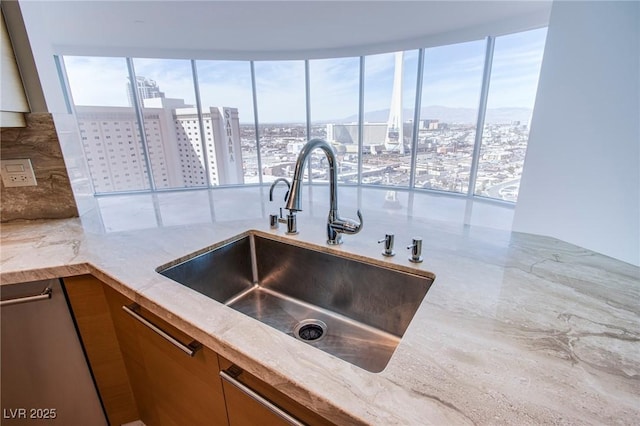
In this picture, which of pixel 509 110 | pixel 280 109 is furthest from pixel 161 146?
pixel 509 110

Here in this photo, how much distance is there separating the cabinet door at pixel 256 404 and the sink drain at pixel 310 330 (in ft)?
1.06

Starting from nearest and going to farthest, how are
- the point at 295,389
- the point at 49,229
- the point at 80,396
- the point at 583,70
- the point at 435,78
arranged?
the point at 295,389, the point at 80,396, the point at 49,229, the point at 583,70, the point at 435,78

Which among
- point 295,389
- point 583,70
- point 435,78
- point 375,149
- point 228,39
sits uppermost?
point 228,39

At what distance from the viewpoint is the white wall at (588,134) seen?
1648mm

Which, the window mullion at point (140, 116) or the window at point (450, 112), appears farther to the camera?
the window mullion at point (140, 116)

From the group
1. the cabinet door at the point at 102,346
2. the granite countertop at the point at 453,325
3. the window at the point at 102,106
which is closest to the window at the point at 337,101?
the window at the point at 102,106

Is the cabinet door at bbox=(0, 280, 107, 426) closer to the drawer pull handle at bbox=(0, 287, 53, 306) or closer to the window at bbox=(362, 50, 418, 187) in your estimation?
the drawer pull handle at bbox=(0, 287, 53, 306)

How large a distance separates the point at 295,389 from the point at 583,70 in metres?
2.81

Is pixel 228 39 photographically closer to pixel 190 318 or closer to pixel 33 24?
pixel 33 24

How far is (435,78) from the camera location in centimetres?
475

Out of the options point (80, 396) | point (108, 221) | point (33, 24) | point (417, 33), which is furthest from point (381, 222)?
point (417, 33)

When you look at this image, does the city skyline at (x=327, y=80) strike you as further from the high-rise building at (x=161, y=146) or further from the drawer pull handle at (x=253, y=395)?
the drawer pull handle at (x=253, y=395)

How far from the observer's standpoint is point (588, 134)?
1.99m

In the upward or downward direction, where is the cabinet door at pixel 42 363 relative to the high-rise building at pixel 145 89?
downward
